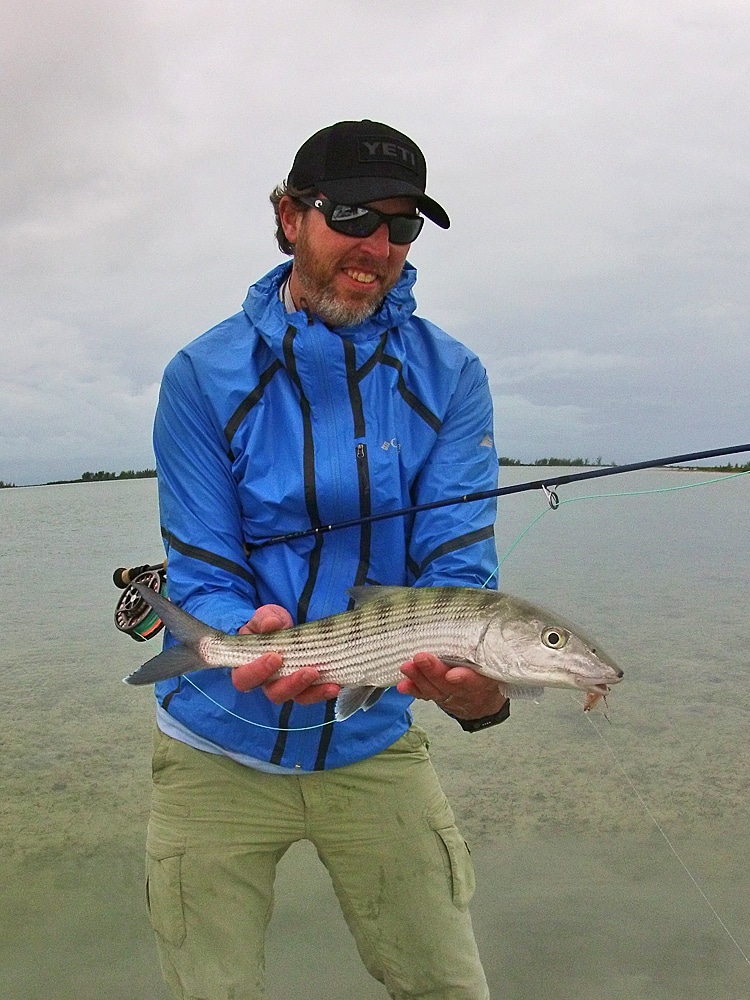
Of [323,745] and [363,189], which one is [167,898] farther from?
[363,189]

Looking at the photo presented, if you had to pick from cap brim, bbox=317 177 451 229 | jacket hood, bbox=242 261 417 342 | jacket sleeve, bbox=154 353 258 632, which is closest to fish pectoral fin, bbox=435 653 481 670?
jacket sleeve, bbox=154 353 258 632

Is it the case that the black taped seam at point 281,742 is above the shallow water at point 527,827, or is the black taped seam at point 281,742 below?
above

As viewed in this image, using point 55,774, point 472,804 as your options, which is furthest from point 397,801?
point 55,774

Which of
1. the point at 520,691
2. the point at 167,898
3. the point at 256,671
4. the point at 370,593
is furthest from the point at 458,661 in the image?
the point at 167,898

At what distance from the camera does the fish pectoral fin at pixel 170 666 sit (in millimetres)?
2797

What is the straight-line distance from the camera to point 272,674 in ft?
9.12

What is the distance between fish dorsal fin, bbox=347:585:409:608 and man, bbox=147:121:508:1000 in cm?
23

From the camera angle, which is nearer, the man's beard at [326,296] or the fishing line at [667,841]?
the man's beard at [326,296]

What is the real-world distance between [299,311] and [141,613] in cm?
158

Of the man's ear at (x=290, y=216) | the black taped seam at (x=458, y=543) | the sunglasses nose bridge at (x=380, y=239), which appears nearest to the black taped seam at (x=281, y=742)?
the black taped seam at (x=458, y=543)

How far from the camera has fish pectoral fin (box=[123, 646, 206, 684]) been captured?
2.80 metres

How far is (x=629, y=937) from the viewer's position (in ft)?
13.1

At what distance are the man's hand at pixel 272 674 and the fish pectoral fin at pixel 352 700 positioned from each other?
0.13 ft

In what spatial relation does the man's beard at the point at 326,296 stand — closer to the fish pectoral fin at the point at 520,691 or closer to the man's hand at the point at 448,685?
the man's hand at the point at 448,685
